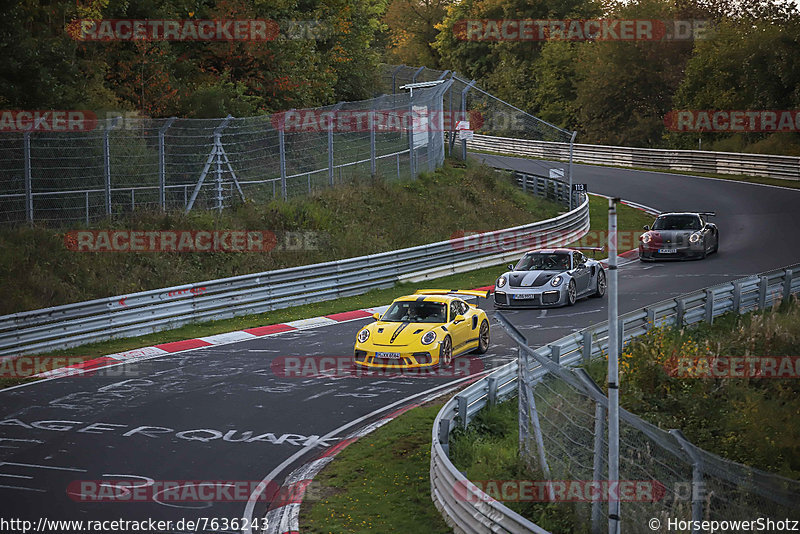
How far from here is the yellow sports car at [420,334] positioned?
1700cm

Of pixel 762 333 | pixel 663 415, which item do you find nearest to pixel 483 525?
pixel 663 415

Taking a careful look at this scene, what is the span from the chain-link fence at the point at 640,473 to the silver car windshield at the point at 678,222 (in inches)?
757

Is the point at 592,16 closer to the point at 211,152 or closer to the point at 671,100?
the point at 671,100

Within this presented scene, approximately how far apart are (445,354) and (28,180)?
36.4 feet

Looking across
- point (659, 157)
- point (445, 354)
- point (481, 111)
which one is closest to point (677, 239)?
point (445, 354)

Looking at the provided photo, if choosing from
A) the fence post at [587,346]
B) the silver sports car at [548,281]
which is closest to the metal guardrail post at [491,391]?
the fence post at [587,346]

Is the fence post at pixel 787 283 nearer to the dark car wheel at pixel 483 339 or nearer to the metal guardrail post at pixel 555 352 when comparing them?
the dark car wheel at pixel 483 339

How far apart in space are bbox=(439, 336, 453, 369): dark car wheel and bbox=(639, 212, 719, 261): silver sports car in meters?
14.0

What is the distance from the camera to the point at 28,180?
71.6ft

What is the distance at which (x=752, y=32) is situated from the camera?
60.5 meters

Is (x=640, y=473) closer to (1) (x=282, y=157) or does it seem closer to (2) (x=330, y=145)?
(1) (x=282, y=157)

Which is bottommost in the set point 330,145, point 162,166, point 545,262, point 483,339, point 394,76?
point 483,339

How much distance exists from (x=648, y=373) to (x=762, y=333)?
171 inches

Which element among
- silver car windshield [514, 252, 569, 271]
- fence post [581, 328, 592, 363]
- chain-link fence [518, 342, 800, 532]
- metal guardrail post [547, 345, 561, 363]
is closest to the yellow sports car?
fence post [581, 328, 592, 363]
